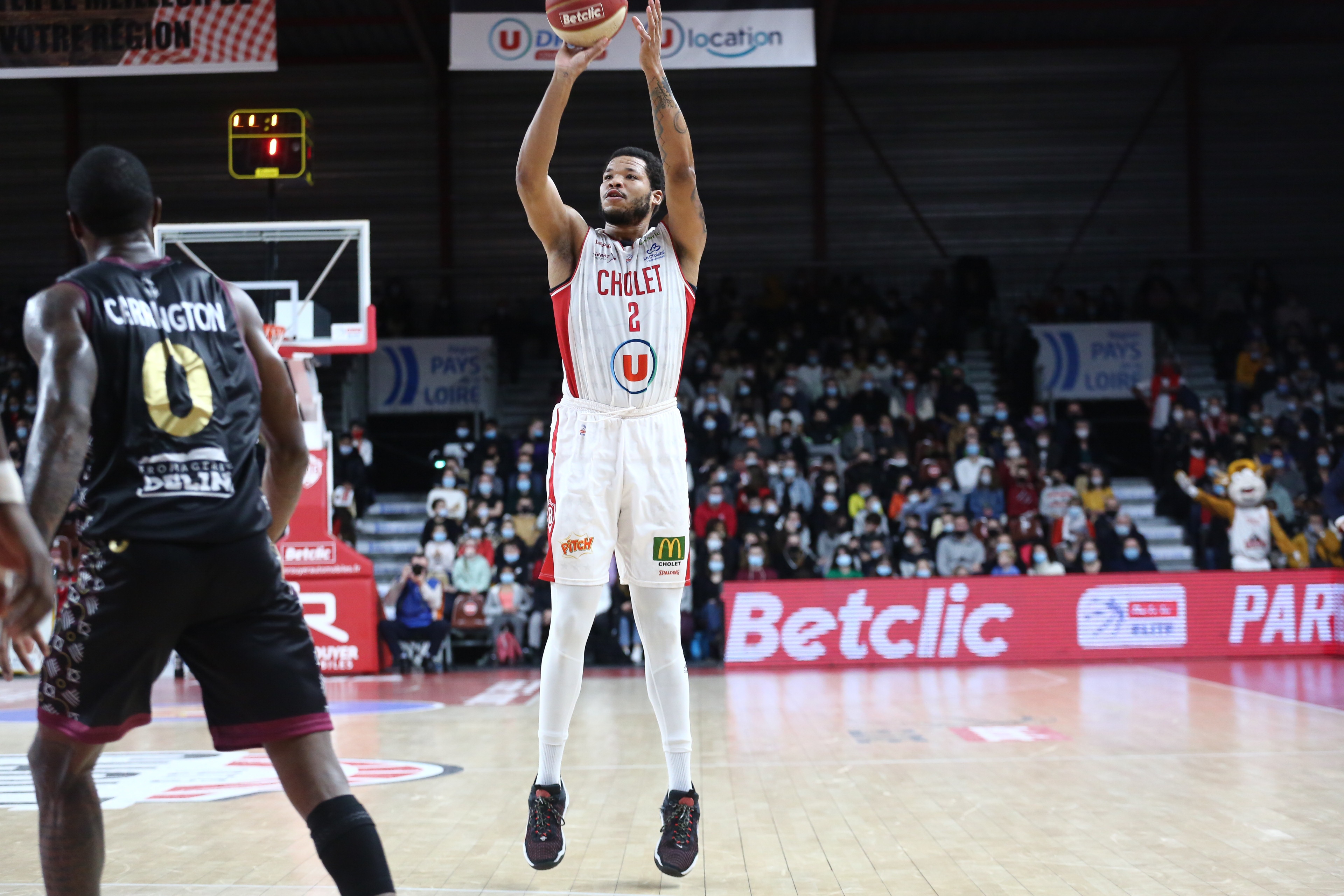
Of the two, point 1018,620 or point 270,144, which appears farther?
point 1018,620

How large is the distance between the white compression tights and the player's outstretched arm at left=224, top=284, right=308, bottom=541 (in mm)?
1374

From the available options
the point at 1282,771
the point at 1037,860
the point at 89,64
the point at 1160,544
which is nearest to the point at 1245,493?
the point at 1160,544

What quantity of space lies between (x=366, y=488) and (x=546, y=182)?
14.0 meters

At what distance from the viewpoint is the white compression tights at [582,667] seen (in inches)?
172

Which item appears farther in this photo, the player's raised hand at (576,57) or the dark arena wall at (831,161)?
the dark arena wall at (831,161)

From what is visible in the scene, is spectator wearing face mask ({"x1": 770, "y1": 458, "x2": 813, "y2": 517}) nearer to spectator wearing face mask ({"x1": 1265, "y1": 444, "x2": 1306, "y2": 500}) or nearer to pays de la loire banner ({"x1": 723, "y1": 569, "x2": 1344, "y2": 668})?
pays de la loire banner ({"x1": 723, "y1": 569, "x2": 1344, "y2": 668})

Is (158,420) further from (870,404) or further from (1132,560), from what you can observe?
(870,404)

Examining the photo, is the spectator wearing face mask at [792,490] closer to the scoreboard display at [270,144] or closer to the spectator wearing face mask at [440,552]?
the spectator wearing face mask at [440,552]

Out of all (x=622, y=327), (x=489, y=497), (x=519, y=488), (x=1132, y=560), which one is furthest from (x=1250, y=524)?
(x=622, y=327)

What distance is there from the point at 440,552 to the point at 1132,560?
8.47 m

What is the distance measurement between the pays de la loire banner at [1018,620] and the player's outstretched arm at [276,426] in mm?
10803

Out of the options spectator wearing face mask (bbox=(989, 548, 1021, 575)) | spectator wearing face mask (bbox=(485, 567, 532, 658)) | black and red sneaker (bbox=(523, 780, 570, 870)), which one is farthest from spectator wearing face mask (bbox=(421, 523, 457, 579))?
black and red sneaker (bbox=(523, 780, 570, 870))

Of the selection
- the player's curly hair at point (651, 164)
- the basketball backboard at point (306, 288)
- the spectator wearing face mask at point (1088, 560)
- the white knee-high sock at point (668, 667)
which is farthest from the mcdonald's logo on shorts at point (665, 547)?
the spectator wearing face mask at point (1088, 560)

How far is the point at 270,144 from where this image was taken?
36.4ft
